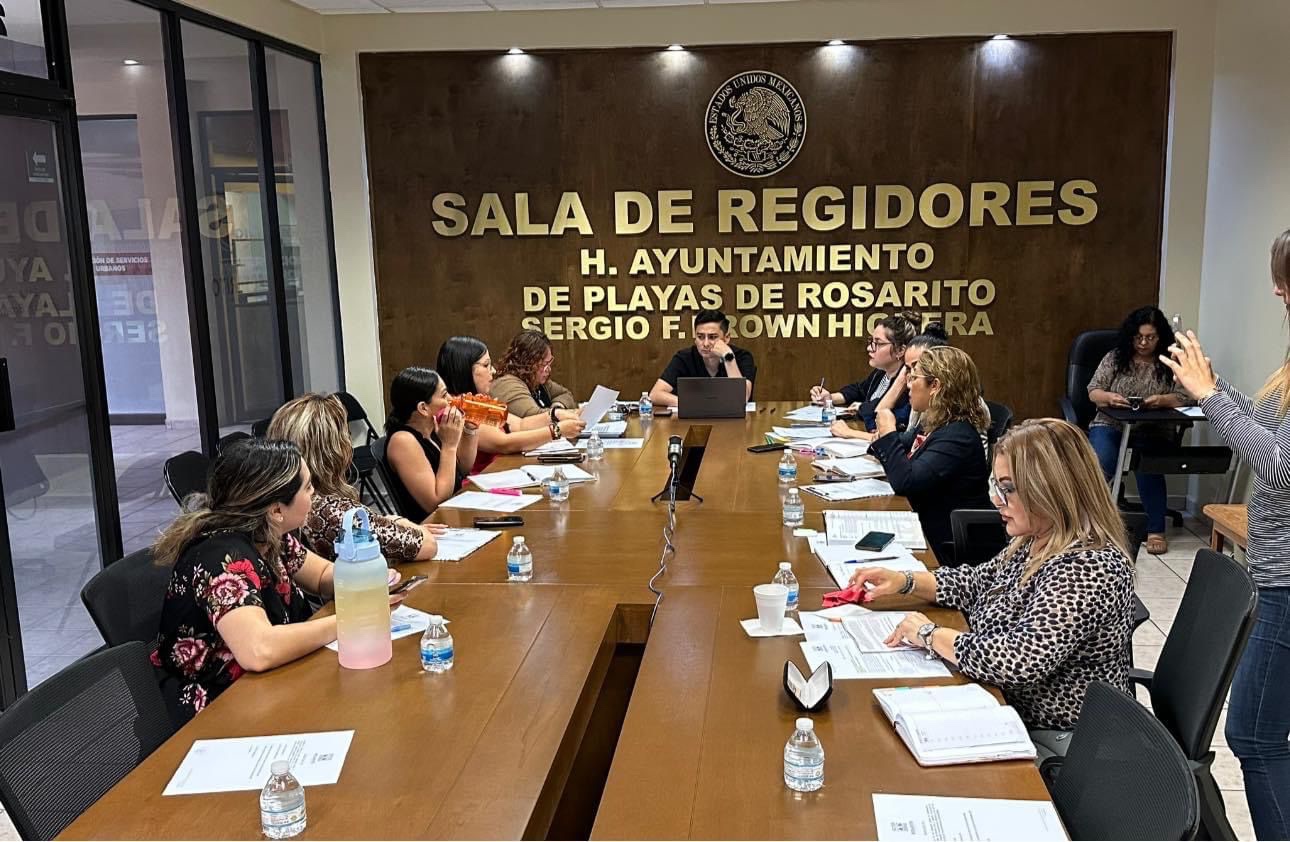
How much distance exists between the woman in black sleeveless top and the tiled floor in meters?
1.41

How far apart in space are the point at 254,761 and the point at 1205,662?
190 cm

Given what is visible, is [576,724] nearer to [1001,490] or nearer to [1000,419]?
[1001,490]

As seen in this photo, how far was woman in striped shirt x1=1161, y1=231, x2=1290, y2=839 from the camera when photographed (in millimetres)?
2508

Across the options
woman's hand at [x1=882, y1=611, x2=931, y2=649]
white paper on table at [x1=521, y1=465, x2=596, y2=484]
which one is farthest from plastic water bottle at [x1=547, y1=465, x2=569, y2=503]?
woman's hand at [x1=882, y1=611, x2=931, y2=649]

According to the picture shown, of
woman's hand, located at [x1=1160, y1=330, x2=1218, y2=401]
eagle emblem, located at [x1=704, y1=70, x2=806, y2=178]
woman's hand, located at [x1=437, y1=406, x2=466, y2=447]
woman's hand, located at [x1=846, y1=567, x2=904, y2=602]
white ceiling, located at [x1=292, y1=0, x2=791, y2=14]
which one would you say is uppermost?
white ceiling, located at [x1=292, y1=0, x2=791, y2=14]

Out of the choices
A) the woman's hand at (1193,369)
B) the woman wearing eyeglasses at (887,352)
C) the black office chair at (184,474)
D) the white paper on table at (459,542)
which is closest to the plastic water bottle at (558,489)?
the white paper on table at (459,542)

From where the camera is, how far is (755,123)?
6.77 metres

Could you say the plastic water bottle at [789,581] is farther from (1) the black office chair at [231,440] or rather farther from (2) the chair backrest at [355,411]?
(2) the chair backrest at [355,411]

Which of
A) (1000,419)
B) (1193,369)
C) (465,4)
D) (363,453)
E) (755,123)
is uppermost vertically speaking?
(465,4)

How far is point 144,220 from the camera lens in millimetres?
4941

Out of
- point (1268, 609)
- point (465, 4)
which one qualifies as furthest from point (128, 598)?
point (465, 4)

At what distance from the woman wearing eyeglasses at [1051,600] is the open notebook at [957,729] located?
154 mm

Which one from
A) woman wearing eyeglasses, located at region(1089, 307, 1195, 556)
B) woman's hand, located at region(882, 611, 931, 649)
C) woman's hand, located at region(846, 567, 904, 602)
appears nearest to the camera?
woman's hand, located at region(882, 611, 931, 649)

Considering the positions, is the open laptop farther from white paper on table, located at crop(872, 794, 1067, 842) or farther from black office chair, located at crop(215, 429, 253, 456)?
white paper on table, located at crop(872, 794, 1067, 842)
